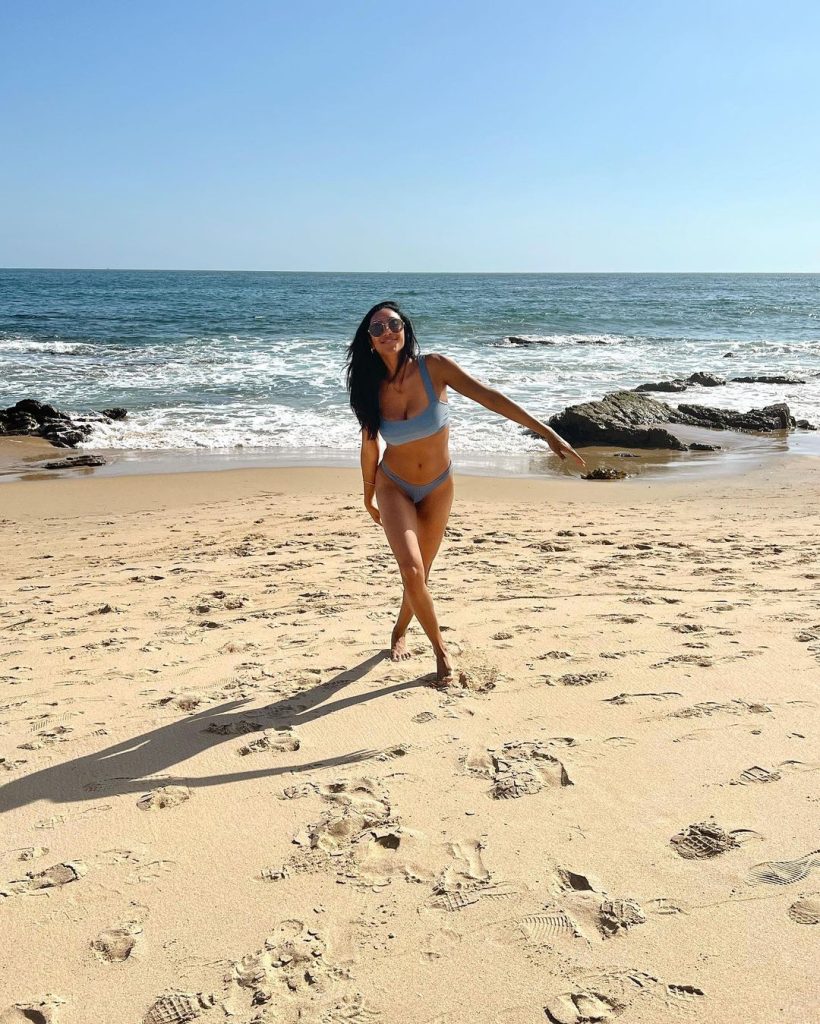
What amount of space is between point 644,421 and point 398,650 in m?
9.37

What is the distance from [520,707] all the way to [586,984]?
4.83ft

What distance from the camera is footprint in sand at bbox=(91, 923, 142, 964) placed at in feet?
6.81

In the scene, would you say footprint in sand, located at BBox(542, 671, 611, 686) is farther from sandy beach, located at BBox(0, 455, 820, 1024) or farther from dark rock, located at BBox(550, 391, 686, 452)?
dark rock, located at BBox(550, 391, 686, 452)

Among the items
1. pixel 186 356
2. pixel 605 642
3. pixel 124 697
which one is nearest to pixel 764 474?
pixel 605 642

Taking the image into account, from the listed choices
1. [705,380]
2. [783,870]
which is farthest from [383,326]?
[705,380]

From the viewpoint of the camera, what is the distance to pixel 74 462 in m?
10.7

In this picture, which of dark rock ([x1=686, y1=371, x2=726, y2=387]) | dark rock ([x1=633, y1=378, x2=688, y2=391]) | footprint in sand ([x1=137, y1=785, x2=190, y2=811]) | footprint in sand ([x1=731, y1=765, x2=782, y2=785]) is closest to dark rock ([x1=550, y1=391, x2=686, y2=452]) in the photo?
dark rock ([x1=633, y1=378, x2=688, y2=391])

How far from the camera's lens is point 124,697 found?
12.0 ft

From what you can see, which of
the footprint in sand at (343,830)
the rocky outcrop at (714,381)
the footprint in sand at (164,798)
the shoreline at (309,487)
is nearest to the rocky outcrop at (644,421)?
the shoreline at (309,487)

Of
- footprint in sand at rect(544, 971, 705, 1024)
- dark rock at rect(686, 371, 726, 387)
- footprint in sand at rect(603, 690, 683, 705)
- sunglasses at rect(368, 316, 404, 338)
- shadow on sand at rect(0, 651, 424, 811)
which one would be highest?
sunglasses at rect(368, 316, 404, 338)

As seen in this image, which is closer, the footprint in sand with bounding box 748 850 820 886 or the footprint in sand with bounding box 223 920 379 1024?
the footprint in sand with bounding box 223 920 379 1024

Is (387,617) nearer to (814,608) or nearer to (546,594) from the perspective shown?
(546,594)

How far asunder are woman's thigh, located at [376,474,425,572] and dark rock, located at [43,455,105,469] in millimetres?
7915

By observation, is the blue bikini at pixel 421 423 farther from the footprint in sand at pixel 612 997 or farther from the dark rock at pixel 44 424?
the dark rock at pixel 44 424
